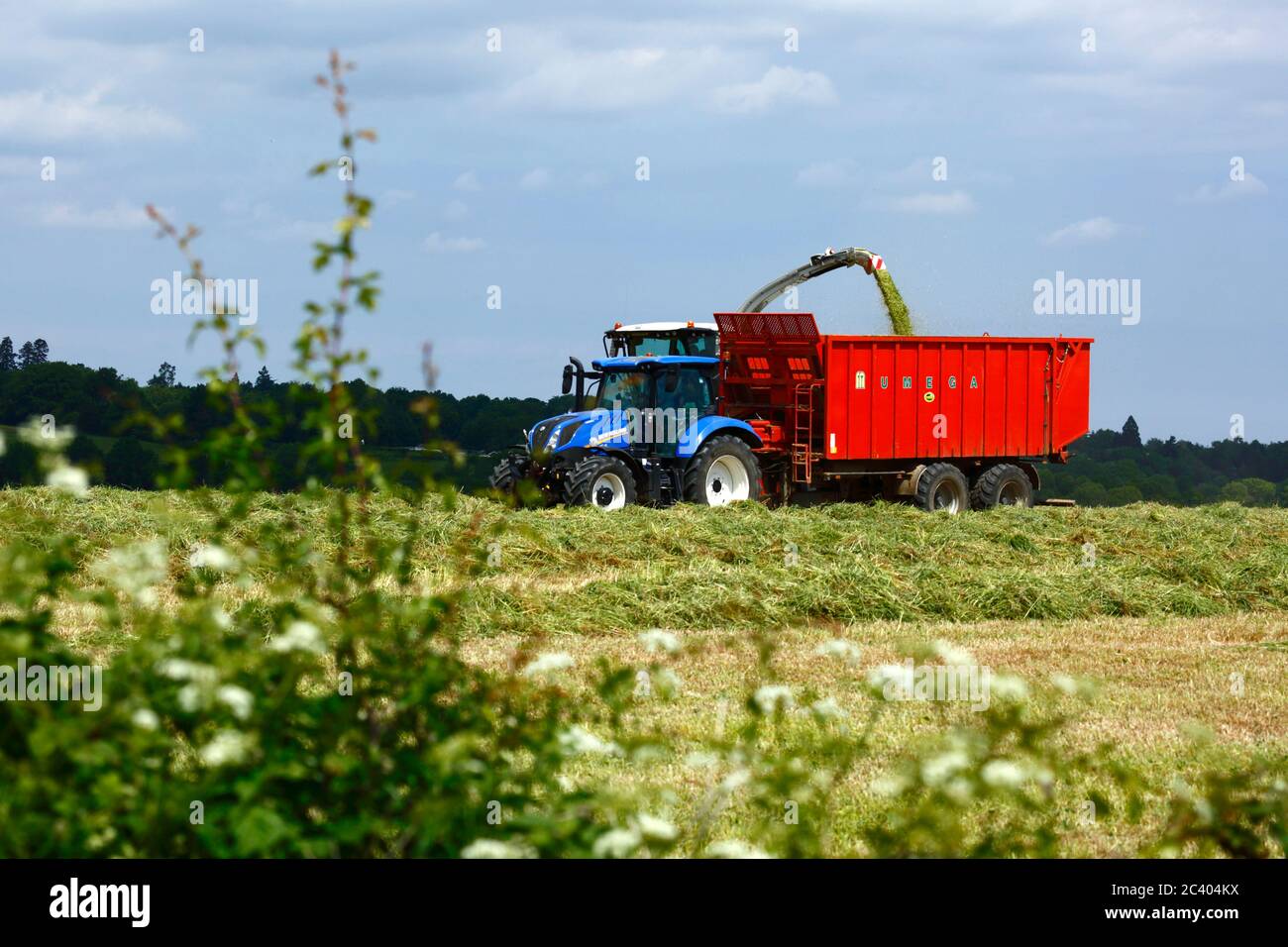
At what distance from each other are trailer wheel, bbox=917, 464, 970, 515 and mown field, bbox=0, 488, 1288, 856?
2435 mm

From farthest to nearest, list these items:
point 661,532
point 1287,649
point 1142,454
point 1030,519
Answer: point 1142,454, point 1030,519, point 661,532, point 1287,649

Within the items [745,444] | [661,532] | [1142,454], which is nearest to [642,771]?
[661,532]

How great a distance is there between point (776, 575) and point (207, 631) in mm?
9776

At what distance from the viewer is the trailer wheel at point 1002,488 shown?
22297 mm

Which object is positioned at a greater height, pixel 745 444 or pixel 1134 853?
pixel 745 444

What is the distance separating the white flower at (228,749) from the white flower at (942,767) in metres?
1.54

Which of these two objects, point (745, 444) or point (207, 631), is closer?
point (207, 631)

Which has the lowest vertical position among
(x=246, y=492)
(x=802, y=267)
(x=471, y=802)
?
(x=471, y=802)

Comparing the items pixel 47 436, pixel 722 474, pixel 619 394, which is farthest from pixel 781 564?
pixel 47 436

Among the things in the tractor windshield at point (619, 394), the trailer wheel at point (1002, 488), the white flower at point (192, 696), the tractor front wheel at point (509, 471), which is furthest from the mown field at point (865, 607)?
the trailer wheel at point (1002, 488)

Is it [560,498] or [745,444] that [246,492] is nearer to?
[560,498]

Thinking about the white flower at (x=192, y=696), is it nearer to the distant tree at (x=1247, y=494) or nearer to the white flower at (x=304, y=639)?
the white flower at (x=304, y=639)

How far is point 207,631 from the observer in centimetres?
338

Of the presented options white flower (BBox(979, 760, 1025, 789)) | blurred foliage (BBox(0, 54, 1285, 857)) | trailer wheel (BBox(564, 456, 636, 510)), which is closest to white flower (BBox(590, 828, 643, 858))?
blurred foliage (BBox(0, 54, 1285, 857))
